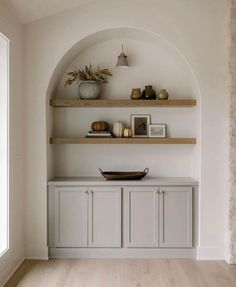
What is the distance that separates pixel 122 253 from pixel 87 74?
2.09 meters

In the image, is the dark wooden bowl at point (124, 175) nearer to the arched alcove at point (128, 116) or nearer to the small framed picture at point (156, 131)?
the arched alcove at point (128, 116)

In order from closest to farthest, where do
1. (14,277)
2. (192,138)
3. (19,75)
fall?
(14,277)
(19,75)
(192,138)

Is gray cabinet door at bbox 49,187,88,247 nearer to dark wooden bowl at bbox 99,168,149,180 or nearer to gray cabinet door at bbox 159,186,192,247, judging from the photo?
dark wooden bowl at bbox 99,168,149,180

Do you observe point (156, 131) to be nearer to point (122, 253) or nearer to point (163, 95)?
point (163, 95)

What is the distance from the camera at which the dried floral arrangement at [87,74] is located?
449cm

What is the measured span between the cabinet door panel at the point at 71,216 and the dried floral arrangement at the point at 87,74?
50.5 inches

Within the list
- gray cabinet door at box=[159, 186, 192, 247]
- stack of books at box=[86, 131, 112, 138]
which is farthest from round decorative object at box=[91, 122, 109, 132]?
A: gray cabinet door at box=[159, 186, 192, 247]

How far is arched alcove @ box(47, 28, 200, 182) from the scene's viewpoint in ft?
15.3

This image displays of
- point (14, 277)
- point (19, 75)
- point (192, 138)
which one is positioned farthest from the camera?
point (192, 138)

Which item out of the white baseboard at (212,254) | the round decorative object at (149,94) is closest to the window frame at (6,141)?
the round decorative object at (149,94)

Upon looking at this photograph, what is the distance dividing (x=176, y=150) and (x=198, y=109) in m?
0.63

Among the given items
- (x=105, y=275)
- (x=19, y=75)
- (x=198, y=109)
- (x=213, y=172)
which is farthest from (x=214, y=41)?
(x=105, y=275)

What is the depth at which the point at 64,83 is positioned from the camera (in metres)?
4.71

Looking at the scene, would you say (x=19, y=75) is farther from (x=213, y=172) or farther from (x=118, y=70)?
(x=213, y=172)
